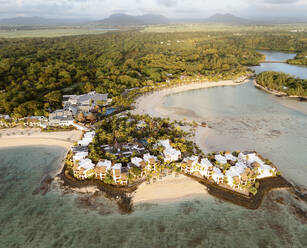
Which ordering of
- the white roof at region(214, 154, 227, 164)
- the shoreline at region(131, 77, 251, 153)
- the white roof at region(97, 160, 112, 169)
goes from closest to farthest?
the white roof at region(97, 160, 112, 169), the white roof at region(214, 154, 227, 164), the shoreline at region(131, 77, 251, 153)

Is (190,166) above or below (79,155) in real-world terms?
below

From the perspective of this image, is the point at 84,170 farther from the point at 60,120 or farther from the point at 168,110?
the point at 168,110

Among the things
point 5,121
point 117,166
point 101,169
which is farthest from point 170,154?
point 5,121

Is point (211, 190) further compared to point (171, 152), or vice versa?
point (171, 152)

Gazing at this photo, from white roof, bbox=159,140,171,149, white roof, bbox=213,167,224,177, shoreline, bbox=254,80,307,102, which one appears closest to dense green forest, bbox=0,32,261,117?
shoreline, bbox=254,80,307,102

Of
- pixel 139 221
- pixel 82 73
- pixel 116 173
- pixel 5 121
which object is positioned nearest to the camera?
pixel 139 221

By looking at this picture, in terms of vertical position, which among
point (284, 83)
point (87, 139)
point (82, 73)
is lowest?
point (87, 139)

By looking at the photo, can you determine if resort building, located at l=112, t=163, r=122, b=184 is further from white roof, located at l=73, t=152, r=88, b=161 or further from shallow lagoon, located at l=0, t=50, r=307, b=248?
white roof, located at l=73, t=152, r=88, b=161
